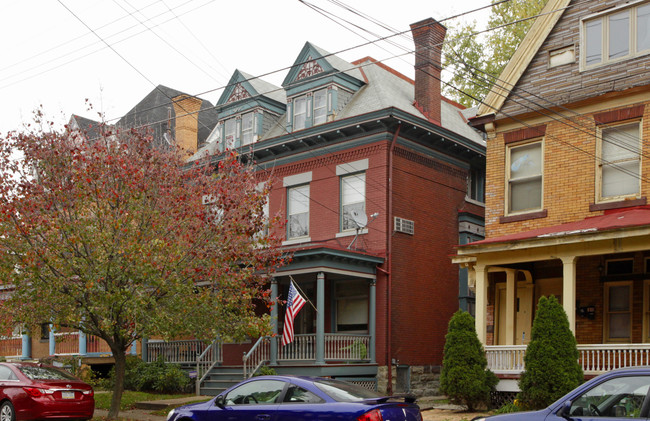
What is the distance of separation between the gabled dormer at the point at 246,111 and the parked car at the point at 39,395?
12762 mm

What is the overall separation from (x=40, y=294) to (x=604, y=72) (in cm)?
1433

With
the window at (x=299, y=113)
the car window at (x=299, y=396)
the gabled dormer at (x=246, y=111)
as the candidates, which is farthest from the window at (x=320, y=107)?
the car window at (x=299, y=396)

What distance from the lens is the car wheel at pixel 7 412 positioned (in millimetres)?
15250

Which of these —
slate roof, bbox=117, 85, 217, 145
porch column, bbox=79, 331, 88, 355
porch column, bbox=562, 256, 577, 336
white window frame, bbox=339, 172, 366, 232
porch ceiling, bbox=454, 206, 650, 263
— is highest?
slate roof, bbox=117, 85, 217, 145

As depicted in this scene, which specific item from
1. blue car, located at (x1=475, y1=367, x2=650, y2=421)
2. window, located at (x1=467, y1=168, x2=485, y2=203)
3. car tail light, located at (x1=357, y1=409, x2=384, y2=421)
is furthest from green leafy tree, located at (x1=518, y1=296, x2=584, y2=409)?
window, located at (x1=467, y1=168, x2=485, y2=203)

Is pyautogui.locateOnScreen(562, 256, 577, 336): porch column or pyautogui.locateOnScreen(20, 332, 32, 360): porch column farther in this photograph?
pyautogui.locateOnScreen(20, 332, 32, 360): porch column

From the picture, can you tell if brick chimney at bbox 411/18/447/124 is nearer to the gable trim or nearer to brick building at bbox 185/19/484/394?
brick building at bbox 185/19/484/394

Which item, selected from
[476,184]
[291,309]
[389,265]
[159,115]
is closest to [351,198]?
[389,265]

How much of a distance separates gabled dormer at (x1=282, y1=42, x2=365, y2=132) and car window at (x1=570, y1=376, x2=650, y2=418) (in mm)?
17687

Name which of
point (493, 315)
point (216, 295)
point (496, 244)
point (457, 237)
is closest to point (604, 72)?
point (496, 244)

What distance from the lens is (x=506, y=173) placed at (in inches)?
789

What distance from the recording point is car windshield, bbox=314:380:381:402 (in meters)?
10.8

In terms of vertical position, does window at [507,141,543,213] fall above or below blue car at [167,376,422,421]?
above

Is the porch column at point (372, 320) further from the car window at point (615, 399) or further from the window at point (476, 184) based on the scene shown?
the car window at point (615, 399)
